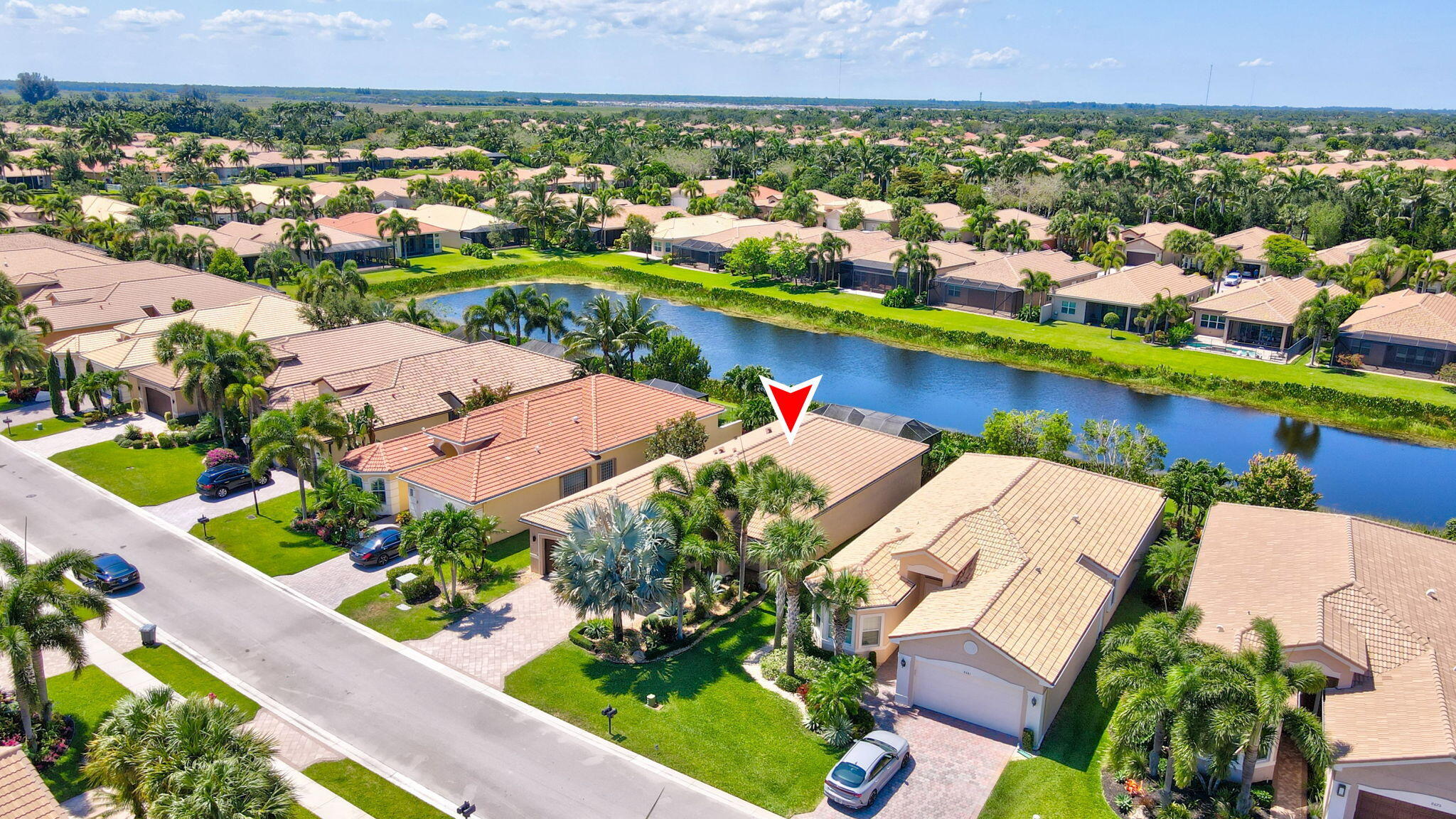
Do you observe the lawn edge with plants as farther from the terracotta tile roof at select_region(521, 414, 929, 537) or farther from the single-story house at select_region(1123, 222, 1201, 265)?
the terracotta tile roof at select_region(521, 414, 929, 537)

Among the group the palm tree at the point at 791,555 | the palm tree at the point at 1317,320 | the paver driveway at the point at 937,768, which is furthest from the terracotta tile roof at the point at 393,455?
the palm tree at the point at 1317,320

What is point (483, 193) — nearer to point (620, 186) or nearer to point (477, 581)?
point (620, 186)

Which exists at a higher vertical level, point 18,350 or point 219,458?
point 18,350

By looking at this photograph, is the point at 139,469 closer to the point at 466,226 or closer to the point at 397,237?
the point at 397,237

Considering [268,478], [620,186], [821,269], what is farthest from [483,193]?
[268,478]

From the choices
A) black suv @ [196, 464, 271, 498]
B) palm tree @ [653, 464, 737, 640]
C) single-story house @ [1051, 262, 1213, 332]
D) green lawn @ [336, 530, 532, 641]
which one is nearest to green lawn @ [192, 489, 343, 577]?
black suv @ [196, 464, 271, 498]

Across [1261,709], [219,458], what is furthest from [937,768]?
[219,458]

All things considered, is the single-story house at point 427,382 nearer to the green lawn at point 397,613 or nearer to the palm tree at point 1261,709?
the green lawn at point 397,613
